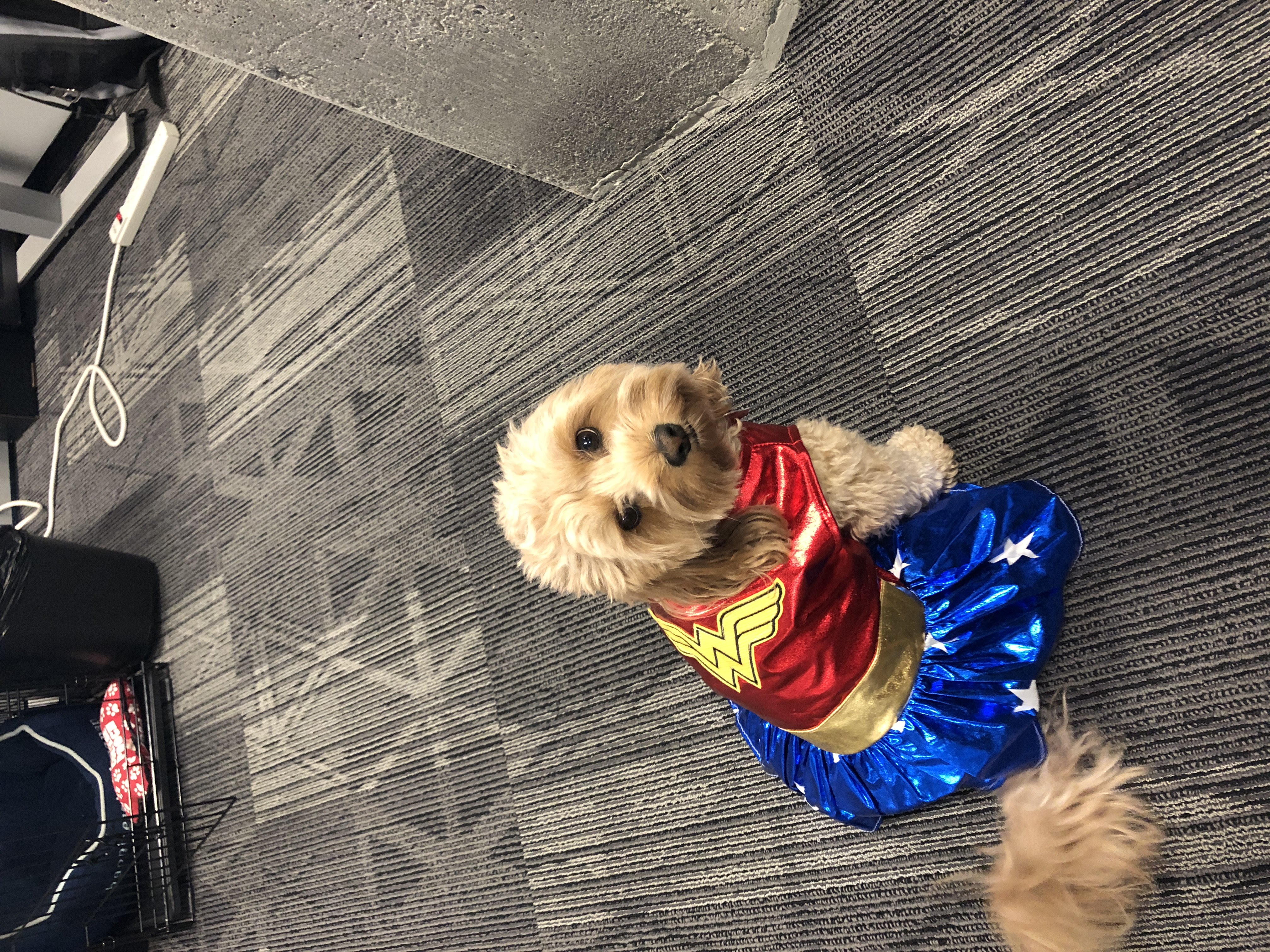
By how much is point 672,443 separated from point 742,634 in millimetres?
274

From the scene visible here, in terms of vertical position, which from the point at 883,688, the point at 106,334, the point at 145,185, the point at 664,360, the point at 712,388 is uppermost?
the point at 145,185

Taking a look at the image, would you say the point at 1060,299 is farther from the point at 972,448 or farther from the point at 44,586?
the point at 44,586

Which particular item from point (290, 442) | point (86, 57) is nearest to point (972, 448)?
point (290, 442)

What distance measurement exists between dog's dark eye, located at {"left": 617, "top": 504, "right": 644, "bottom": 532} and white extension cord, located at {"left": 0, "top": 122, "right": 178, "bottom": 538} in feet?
8.15

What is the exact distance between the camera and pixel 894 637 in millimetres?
1150

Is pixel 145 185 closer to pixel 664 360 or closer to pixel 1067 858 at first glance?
pixel 664 360

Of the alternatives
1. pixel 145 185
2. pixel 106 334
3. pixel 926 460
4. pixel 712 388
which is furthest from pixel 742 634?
pixel 106 334

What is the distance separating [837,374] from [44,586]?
7.25 feet

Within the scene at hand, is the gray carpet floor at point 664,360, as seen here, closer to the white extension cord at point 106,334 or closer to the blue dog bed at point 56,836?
the white extension cord at point 106,334

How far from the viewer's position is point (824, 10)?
1.58 meters

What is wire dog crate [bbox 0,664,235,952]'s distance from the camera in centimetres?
202

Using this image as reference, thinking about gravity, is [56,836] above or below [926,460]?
below

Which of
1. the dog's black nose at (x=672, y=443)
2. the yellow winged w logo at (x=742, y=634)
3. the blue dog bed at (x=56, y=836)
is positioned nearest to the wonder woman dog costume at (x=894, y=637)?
the yellow winged w logo at (x=742, y=634)

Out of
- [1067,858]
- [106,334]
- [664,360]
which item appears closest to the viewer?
[1067,858]
